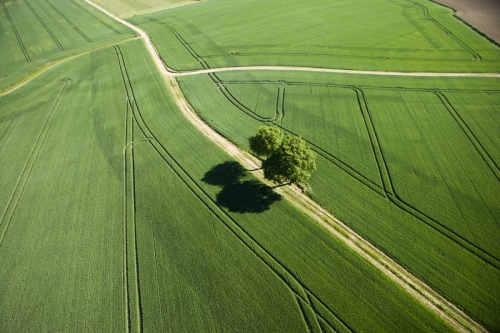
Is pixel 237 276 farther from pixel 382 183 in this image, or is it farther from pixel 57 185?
pixel 57 185

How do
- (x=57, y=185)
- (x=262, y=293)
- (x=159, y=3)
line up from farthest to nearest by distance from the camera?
(x=159, y=3), (x=57, y=185), (x=262, y=293)

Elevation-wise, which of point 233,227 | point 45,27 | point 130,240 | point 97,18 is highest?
point 97,18

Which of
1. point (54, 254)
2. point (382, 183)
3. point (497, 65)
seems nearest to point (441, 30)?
point (497, 65)

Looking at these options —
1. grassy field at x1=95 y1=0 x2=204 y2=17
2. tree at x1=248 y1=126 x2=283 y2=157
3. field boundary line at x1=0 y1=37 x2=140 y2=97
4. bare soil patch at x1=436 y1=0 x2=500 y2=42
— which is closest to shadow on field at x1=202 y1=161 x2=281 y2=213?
tree at x1=248 y1=126 x2=283 y2=157

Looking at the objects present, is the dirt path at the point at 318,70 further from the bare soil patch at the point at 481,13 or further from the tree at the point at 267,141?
the tree at the point at 267,141

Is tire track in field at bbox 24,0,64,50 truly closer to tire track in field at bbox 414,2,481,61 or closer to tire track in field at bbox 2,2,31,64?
tire track in field at bbox 2,2,31,64

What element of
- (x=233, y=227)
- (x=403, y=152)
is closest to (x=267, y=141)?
(x=233, y=227)

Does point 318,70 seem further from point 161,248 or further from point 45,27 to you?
point 45,27
